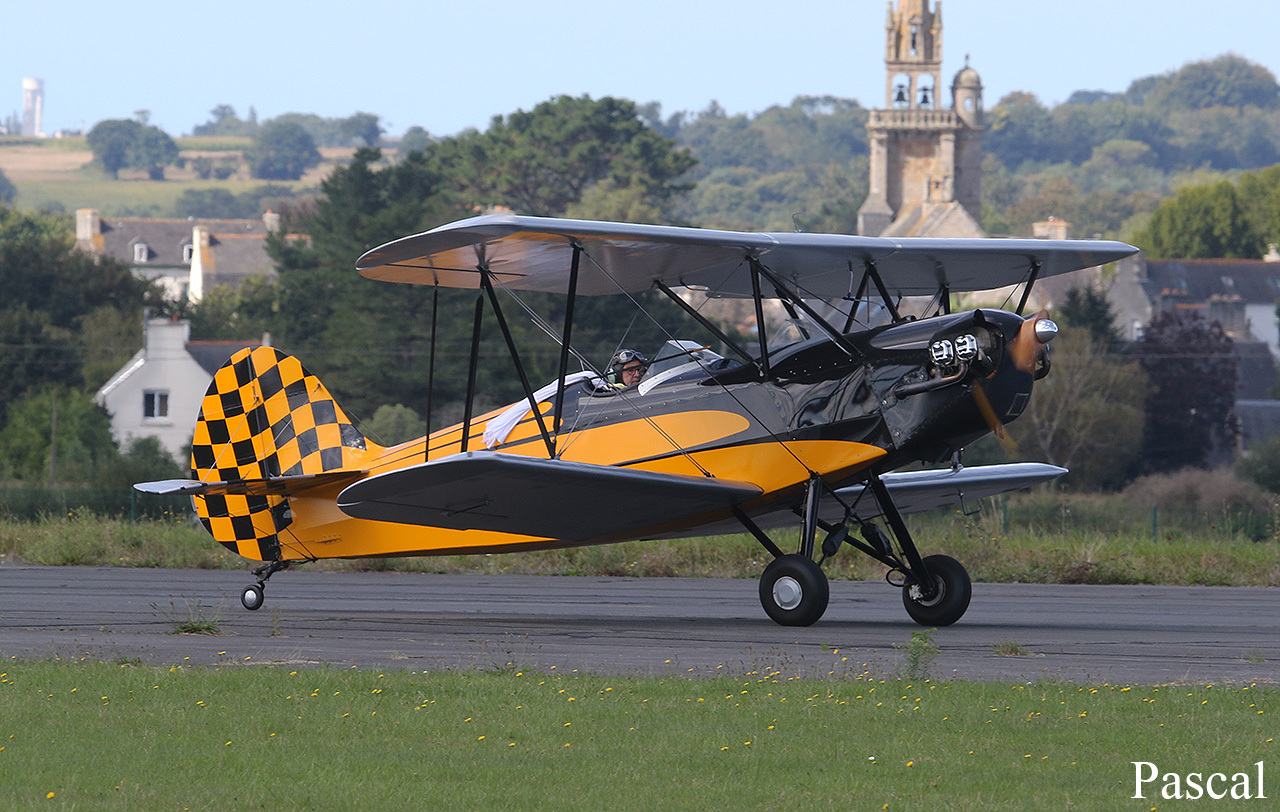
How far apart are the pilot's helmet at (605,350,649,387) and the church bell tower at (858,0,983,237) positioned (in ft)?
351

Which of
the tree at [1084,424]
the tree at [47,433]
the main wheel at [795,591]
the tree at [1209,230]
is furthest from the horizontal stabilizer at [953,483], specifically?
the tree at [1209,230]

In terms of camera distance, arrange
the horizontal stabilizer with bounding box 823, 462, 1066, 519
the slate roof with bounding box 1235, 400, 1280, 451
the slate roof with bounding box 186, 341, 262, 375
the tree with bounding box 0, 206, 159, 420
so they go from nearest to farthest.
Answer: the horizontal stabilizer with bounding box 823, 462, 1066, 519 < the slate roof with bounding box 186, 341, 262, 375 < the tree with bounding box 0, 206, 159, 420 < the slate roof with bounding box 1235, 400, 1280, 451

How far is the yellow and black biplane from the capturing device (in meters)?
11.5

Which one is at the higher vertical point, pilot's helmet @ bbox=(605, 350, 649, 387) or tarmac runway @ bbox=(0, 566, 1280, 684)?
pilot's helmet @ bbox=(605, 350, 649, 387)

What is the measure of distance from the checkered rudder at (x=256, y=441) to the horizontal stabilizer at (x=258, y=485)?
0.27 meters

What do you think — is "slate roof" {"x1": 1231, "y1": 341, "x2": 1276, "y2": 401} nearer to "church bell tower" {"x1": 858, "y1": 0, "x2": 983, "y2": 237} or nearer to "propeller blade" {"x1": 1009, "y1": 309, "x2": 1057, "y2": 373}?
"church bell tower" {"x1": 858, "y1": 0, "x2": 983, "y2": 237}

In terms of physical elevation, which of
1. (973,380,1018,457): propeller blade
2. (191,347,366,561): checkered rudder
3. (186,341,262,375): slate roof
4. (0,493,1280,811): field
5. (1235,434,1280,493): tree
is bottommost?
(1235,434,1280,493): tree

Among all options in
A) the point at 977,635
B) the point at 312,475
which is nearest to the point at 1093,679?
the point at 977,635

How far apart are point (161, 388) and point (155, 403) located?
0.68m

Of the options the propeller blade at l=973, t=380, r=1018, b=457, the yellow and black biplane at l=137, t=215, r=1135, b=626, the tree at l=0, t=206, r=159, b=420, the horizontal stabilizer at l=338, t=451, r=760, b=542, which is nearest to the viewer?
the horizontal stabilizer at l=338, t=451, r=760, b=542

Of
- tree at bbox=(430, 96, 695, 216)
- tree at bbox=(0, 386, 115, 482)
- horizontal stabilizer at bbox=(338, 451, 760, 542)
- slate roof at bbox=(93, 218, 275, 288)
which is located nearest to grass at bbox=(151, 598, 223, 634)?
horizontal stabilizer at bbox=(338, 451, 760, 542)

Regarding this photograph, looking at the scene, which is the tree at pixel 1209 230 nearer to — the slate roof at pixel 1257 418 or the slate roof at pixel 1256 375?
the slate roof at pixel 1256 375

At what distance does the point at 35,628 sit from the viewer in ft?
39.0

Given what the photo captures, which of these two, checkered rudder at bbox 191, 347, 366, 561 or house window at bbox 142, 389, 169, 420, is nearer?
checkered rudder at bbox 191, 347, 366, 561
